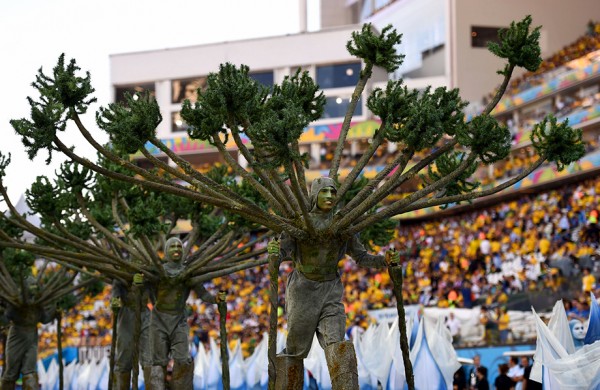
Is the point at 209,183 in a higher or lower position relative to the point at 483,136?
lower

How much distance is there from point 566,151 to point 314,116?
10.2 ft

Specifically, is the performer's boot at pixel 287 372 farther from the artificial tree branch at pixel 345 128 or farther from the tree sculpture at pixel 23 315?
the tree sculpture at pixel 23 315

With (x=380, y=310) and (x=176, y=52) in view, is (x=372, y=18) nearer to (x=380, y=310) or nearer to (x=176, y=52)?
(x=176, y=52)

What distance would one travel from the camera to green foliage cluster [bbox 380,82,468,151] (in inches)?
473

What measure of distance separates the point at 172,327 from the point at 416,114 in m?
6.47

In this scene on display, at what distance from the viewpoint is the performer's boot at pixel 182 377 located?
16578mm

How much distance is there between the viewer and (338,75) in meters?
55.2

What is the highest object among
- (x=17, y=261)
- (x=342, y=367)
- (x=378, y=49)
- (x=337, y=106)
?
(x=337, y=106)

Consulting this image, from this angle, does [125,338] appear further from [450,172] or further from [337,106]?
[337,106]

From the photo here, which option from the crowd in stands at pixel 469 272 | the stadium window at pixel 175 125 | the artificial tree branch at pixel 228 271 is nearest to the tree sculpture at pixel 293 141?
the artificial tree branch at pixel 228 271

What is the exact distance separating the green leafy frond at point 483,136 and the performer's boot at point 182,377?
6445 mm

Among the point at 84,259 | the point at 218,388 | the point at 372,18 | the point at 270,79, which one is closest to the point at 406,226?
the point at 270,79

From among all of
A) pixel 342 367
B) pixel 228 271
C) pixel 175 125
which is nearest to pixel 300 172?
pixel 342 367

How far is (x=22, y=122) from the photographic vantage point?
12.5m
